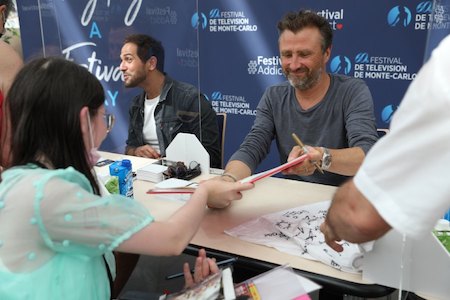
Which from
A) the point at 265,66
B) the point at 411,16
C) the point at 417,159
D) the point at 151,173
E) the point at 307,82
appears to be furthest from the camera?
the point at 265,66

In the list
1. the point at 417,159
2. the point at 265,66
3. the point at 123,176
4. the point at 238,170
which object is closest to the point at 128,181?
the point at 123,176

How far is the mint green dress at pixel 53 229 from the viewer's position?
898mm

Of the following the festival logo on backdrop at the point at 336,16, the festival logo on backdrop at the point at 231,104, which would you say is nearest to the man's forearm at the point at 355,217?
the festival logo on backdrop at the point at 336,16

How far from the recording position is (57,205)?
90 centimetres

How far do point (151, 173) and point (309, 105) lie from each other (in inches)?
37.3

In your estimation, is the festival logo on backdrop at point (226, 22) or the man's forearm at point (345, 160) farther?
the festival logo on backdrop at point (226, 22)

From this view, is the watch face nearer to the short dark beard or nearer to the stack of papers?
the short dark beard

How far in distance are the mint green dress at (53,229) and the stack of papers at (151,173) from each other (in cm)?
100

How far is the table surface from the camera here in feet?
4.12

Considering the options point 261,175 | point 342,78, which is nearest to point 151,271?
point 261,175

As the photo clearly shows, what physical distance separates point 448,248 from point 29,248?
109cm

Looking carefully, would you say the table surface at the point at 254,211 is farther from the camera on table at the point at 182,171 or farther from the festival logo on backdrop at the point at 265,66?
the festival logo on backdrop at the point at 265,66

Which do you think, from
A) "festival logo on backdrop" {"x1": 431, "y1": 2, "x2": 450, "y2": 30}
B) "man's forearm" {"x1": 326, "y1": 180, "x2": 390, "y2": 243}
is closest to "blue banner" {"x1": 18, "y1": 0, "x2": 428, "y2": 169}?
"festival logo on backdrop" {"x1": 431, "y1": 2, "x2": 450, "y2": 30}

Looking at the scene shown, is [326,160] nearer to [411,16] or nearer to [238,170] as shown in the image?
[238,170]
